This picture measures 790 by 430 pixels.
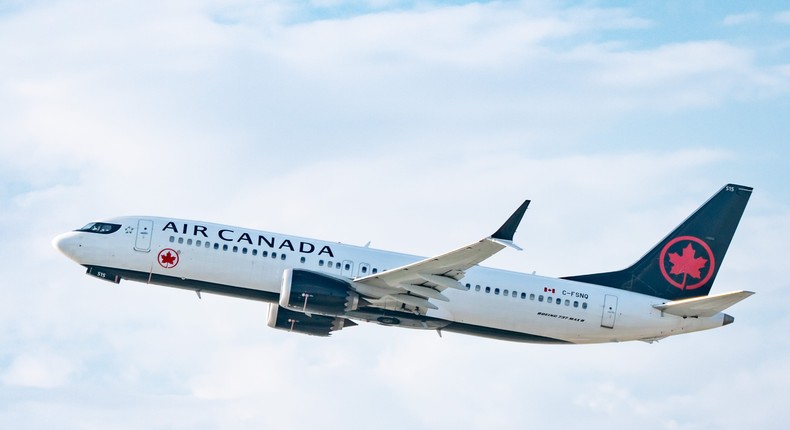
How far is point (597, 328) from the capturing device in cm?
6506

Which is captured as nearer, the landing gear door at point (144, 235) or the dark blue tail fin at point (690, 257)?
the landing gear door at point (144, 235)

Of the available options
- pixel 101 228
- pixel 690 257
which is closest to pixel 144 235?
pixel 101 228

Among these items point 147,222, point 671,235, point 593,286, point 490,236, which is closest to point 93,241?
point 147,222

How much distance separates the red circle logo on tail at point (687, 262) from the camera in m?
68.2

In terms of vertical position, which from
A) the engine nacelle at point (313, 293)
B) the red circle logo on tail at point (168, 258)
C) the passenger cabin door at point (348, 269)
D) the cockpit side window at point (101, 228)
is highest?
the cockpit side window at point (101, 228)

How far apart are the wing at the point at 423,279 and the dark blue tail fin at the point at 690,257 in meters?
9.41

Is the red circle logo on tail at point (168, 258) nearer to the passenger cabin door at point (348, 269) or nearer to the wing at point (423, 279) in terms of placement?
the passenger cabin door at point (348, 269)

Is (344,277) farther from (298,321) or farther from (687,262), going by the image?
(687,262)

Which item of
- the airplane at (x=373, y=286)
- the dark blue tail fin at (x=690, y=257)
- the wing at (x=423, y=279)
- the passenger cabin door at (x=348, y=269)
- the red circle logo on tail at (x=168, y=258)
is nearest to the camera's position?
the wing at (x=423, y=279)

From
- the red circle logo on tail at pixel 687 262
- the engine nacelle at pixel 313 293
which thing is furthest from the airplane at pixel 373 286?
the red circle logo on tail at pixel 687 262

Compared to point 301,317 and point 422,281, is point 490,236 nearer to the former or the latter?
point 422,281

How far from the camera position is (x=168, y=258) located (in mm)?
61281

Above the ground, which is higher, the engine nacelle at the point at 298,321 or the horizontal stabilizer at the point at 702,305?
the horizontal stabilizer at the point at 702,305

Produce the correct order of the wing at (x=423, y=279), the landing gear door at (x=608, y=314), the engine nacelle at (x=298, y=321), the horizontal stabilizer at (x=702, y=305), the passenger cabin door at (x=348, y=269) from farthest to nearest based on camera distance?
the engine nacelle at (x=298, y=321), the landing gear door at (x=608, y=314), the passenger cabin door at (x=348, y=269), the horizontal stabilizer at (x=702, y=305), the wing at (x=423, y=279)
